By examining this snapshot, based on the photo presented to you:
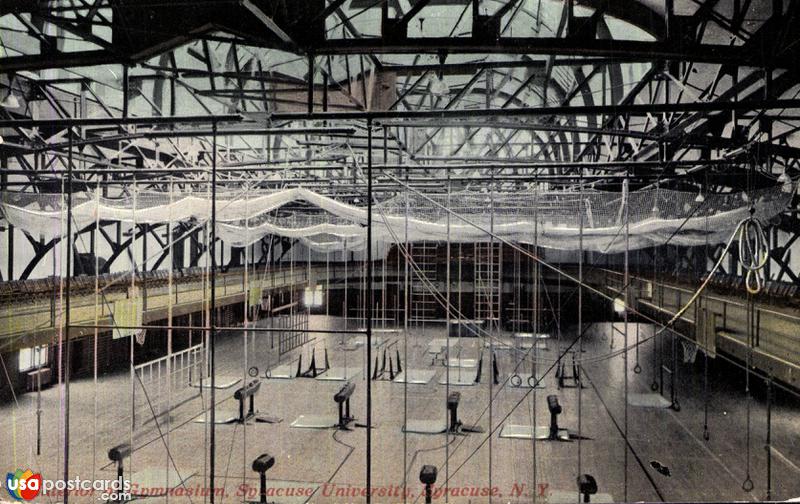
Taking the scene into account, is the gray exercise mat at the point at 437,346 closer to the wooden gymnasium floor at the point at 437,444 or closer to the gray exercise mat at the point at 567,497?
the wooden gymnasium floor at the point at 437,444

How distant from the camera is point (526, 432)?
973 cm

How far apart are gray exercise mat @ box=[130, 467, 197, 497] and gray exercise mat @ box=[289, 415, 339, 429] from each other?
8.42ft

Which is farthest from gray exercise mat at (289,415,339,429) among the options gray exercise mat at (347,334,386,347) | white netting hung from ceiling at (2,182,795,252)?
gray exercise mat at (347,334,386,347)

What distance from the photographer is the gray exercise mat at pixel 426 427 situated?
31.9ft

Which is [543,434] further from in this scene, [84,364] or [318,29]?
[84,364]

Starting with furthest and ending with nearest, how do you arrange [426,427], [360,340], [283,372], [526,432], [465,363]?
[360,340], [465,363], [283,372], [426,427], [526,432]

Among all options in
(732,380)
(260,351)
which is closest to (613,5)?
(732,380)

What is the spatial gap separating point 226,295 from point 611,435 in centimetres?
1226

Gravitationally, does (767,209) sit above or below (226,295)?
above

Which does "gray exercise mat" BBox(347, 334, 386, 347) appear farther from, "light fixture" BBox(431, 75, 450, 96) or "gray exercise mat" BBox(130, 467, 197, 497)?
"gray exercise mat" BBox(130, 467, 197, 497)

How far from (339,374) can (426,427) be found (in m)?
4.56

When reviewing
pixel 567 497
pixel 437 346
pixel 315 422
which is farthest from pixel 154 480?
pixel 437 346

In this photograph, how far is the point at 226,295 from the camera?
1773 centimetres

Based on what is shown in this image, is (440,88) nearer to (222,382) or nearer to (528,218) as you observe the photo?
(528,218)
